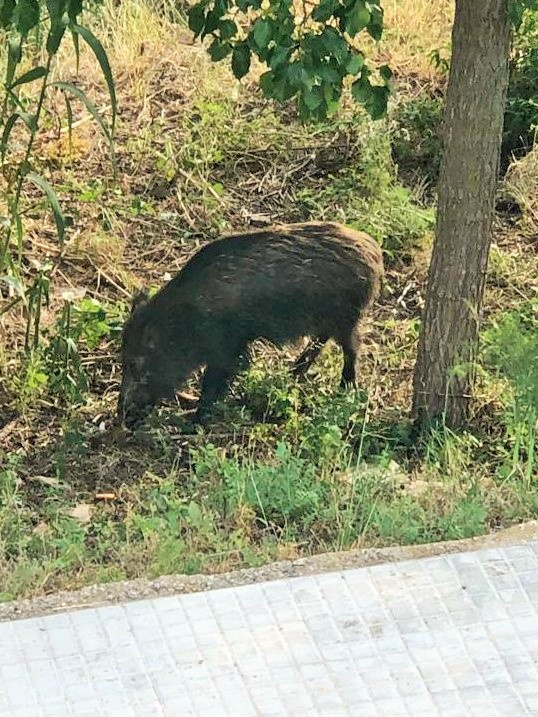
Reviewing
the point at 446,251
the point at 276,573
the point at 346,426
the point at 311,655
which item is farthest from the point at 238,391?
the point at 311,655

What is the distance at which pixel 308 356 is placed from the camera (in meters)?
6.52

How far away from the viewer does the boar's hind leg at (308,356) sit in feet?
21.2

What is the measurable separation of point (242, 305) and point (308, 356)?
1.53 feet

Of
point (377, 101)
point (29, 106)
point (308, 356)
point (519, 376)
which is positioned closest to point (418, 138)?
point (308, 356)

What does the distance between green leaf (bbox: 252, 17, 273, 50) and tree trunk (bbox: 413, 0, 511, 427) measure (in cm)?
96

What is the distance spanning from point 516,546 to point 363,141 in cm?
415

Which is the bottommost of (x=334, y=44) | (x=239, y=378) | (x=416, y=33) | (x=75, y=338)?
(x=239, y=378)

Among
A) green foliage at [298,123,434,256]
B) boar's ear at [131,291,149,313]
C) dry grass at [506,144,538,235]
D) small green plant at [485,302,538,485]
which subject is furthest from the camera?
dry grass at [506,144,538,235]

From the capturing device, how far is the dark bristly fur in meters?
6.22

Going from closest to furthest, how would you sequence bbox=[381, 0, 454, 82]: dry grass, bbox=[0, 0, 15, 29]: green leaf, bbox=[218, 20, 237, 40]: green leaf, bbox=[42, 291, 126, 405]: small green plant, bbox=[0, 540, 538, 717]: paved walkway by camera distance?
bbox=[0, 540, 538, 717]: paved walkway
bbox=[0, 0, 15, 29]: green leaf
bbox=[218, 20, 237, 40]: green leaf
bbox=[42, 291, 126, 405]: small green plant
bbox=[381, 0, 454, 82]: dry grass

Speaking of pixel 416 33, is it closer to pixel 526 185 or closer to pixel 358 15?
pixel 526 185

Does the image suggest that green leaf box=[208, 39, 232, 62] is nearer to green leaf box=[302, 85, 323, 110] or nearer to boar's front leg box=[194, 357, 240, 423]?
green leaf box=[302, 85, 323, 110]

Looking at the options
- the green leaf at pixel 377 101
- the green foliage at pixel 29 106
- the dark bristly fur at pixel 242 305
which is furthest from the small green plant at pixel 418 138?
the green leaf at pixel 377 101

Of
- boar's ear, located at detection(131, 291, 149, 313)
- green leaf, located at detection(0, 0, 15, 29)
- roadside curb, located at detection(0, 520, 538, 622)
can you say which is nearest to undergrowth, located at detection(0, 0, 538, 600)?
roadside curb, located at detection(0, 520, 538, 622)
